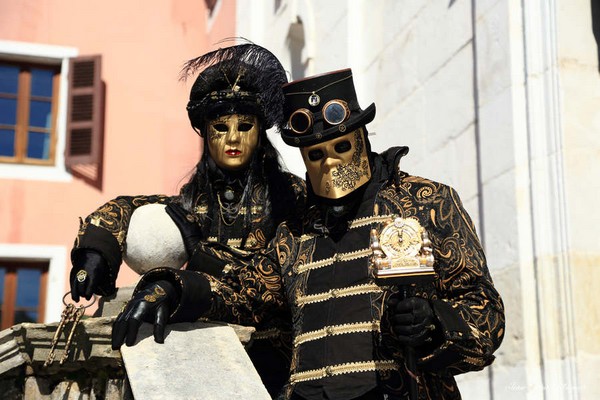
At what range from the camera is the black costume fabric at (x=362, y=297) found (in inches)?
153

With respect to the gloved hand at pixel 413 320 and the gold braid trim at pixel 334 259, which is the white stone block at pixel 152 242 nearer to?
the gold braid trim at pixel 334 259

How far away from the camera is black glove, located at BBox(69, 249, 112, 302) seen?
15.0 feet

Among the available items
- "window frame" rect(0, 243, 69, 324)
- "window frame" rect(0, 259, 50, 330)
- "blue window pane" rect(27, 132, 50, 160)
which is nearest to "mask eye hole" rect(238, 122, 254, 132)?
"window frame" rect(0, 243, 69, 324)

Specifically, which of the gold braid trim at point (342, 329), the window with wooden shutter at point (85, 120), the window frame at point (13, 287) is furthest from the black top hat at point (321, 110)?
the window with wooden shutter at point (85, 120)

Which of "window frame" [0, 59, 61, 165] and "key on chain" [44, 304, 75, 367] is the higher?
"window frame" [0, 59, 61, 165]

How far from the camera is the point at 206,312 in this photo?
170 inches

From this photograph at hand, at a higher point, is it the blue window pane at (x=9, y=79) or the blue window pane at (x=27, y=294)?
the blue window pane at (x=9, y=79)

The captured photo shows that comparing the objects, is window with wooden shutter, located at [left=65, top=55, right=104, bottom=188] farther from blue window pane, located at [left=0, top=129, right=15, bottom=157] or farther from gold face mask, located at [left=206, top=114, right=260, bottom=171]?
gold face mask, located at [left=206, top=114, right=260, bottom=171]

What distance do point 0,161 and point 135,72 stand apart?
93.4 inches

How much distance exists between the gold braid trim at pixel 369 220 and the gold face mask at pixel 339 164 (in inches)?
4.8

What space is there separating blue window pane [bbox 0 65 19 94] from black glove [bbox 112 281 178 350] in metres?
11.9

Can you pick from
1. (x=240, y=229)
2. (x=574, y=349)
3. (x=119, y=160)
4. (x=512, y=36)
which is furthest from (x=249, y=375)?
(x=119, y=160)

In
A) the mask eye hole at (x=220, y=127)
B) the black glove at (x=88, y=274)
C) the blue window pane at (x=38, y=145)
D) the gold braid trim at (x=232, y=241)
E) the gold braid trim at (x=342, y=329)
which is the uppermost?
the blue window pane at (x=38, y=145)

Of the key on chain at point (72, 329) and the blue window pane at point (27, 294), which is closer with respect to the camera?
the key on chain at point (72, 329)
